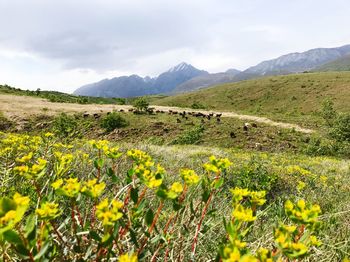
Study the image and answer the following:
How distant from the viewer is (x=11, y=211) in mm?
857

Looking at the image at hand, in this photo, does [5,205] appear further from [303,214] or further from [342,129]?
[342,129]

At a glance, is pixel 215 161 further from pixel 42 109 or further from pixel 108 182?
pixel 42 109

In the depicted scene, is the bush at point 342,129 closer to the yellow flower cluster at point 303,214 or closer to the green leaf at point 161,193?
the yellow flower cluster at point 303,214

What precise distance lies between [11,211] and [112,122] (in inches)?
880

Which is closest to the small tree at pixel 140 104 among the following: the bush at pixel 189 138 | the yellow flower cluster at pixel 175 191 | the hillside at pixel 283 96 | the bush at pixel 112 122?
the bush at pixel 112 122

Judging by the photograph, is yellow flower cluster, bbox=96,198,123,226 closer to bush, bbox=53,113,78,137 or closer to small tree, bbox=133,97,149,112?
bush, bbox=53,113,78,137

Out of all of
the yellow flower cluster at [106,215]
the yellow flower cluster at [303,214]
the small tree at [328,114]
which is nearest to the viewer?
the yellow flower cluster at [106,215]

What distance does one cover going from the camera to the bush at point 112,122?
22655mm

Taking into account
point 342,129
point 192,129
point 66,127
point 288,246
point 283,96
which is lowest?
point 342,129

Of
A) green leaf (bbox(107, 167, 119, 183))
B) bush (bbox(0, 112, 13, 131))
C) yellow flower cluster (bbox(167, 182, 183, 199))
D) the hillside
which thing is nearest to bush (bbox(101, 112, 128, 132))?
bush (bbox(0, 112, 13, 131))

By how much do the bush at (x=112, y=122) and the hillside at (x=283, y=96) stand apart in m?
28.9

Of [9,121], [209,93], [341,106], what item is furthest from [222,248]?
[209,93]

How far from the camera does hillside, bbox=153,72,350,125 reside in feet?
177

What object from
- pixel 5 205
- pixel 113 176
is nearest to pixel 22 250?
pixel 5 205
